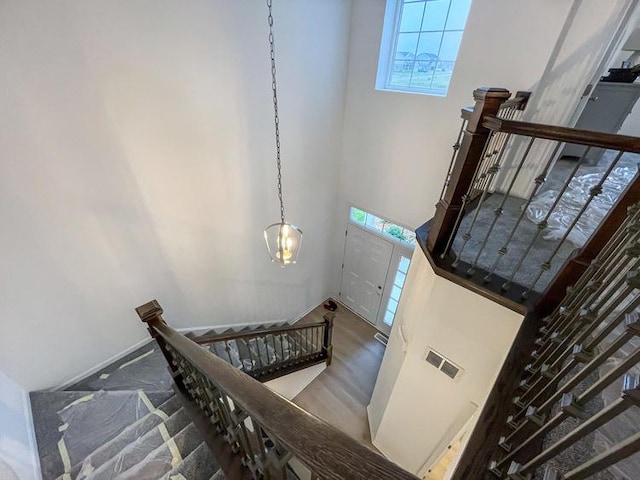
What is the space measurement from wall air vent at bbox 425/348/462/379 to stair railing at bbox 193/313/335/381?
4.81 feet

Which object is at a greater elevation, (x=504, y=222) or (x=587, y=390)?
(x=587, y=390)

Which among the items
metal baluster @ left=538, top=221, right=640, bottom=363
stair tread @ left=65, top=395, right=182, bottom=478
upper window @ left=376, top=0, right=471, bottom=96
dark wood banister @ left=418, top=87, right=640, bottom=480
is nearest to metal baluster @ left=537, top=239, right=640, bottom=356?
metal baluster @ left=538, top=221, right=640, bottom=363

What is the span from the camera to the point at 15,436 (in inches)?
63.7

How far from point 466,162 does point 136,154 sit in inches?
97.7

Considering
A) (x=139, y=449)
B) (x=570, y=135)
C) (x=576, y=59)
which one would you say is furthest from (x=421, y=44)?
(x=139, y=449)

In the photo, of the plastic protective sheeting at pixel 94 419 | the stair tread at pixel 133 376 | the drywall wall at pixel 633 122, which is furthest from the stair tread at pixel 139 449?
the drywall wall at pixel 633 122

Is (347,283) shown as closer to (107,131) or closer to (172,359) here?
(172,359)

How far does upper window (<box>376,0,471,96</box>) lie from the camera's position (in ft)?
9.55

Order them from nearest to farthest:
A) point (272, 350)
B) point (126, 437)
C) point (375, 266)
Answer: point (126, 437) < point (272, 350) < point (375, 266)

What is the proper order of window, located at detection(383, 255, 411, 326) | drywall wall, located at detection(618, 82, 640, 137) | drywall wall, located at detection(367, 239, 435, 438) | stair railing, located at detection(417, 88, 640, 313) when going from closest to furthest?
stair railing, located at detection(417, 88, 640, 313), drywall wall, located at detection(367, 239, 435, 438), drywall wall, located at detection(618, 82, 640, 137), window, located at detection(383, 255, 411, 326)

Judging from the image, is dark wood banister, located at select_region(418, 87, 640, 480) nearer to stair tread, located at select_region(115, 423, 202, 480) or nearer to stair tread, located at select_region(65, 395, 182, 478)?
stair tread, located at select_region(115, 423, 202, 480)

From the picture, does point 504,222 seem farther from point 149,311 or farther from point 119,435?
point 119,435

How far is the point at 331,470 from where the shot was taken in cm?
56

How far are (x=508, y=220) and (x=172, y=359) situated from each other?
9.43 feet
